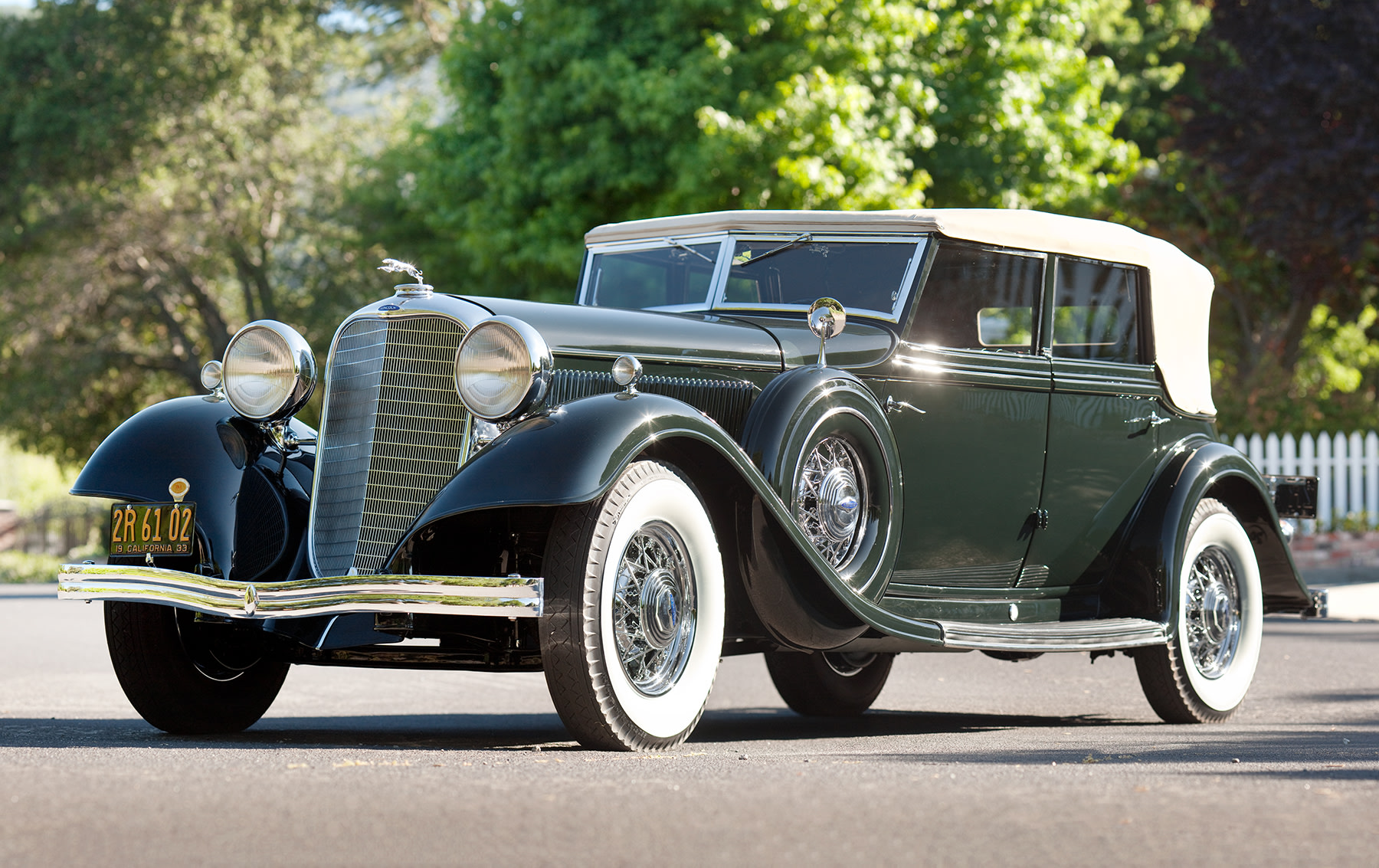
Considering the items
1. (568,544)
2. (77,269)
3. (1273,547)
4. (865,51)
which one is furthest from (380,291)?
(568,544)

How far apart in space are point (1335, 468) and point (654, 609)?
1653cm

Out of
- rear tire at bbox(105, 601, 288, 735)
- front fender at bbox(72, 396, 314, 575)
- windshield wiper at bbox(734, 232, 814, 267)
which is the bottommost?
rear tire at bbox(105, 601, 288, 735)

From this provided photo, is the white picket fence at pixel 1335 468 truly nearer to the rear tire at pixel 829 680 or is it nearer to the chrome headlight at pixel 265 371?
the rear tire at pixel 829 680

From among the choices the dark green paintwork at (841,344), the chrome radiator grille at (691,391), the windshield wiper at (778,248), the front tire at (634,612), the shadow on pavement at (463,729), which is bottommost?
the shadow on pavement at (463,729)

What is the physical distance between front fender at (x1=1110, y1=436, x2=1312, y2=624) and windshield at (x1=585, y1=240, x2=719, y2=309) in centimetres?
A: 234

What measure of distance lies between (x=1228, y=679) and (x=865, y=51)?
1228cm

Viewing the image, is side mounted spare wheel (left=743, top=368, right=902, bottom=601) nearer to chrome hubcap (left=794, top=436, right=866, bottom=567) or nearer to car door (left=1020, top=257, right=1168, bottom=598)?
chrome hubcap (left=794, top=436, right=866, bottom=567)

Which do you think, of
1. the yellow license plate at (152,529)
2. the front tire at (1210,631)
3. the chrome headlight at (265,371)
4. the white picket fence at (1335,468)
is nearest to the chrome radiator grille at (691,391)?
the chrome headlight at (265,371)

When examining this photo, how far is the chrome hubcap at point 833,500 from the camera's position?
5.68m

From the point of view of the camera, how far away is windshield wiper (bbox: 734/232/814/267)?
6.68m

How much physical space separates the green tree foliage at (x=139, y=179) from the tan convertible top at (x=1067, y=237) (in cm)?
2149

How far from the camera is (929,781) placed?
400 cm

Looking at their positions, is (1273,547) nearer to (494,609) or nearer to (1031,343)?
(1031,343)

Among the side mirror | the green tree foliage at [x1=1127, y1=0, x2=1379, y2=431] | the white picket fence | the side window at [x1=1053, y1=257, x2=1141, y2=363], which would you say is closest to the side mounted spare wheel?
the side mirror
